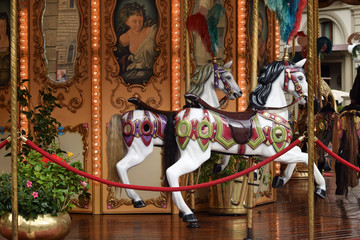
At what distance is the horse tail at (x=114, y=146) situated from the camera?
6582 millimetres

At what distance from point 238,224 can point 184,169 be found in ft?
4.74

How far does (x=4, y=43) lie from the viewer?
27.8 ft

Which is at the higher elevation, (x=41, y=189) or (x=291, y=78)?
(x=291, y=78)

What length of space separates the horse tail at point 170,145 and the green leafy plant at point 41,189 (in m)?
0.90

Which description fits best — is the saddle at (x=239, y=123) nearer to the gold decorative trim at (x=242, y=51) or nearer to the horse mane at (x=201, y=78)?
the horse mane at (x=201, y=78)

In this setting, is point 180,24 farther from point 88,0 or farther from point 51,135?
point 51,135

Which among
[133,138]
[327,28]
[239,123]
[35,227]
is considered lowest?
[35,227]

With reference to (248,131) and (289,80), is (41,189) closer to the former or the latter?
(248,131)

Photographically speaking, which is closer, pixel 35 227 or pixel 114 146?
pixel 35 227

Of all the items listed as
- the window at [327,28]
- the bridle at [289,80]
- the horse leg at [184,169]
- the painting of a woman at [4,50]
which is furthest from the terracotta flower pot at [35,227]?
the window at [327,28]

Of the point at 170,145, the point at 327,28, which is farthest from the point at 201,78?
the point at 327,28

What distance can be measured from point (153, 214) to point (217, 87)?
2.14m

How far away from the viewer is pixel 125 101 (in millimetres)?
8203

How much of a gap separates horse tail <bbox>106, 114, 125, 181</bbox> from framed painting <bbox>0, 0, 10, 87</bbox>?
98.3 inches
